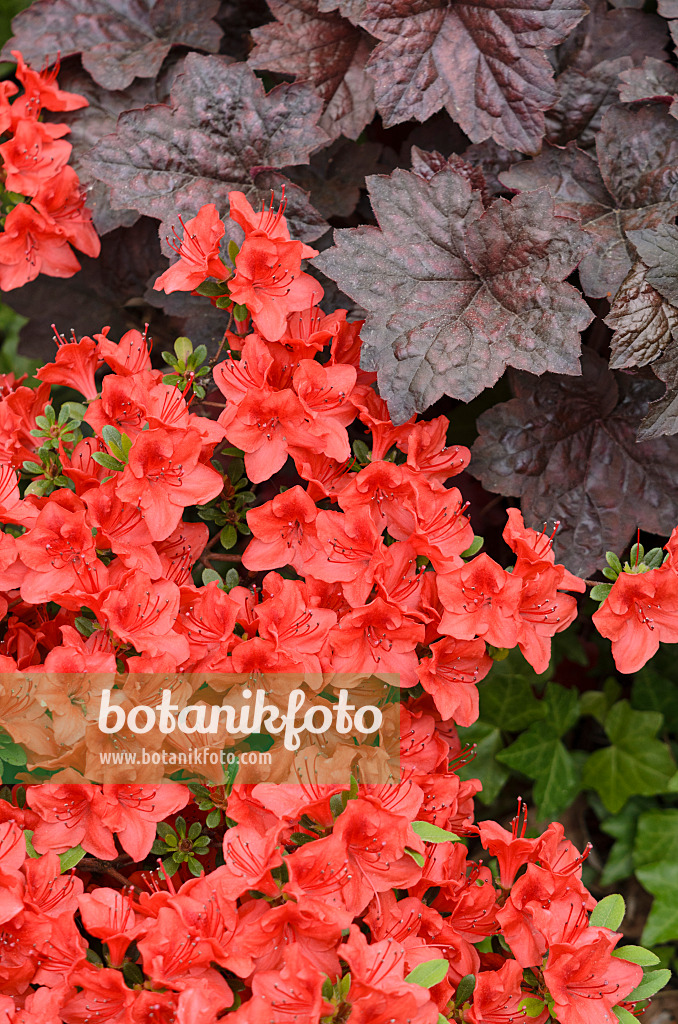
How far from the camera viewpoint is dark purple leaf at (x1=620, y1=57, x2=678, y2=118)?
167 cm

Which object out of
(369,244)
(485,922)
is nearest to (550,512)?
(369,244)

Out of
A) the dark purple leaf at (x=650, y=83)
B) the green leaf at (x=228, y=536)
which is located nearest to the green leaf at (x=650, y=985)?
the green leaf at (x=228, y=536)

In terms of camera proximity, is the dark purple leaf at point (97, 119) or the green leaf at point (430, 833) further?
the dark purple leaf at point (97, 119)

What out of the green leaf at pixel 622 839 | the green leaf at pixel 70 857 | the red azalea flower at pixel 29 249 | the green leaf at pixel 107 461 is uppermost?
the red azalea flower at pixel 29 249

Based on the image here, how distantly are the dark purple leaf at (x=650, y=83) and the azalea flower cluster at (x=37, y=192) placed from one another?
1.08 metres

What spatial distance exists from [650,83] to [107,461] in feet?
4.10

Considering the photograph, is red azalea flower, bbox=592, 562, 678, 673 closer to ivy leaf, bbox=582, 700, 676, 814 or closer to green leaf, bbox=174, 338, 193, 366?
ivy leaf, bbox=582, 700, 676, 814

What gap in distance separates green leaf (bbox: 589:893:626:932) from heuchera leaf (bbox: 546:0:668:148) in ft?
4.61

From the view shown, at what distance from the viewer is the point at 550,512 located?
1.64 metres

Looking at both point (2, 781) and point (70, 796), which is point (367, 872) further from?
point (2, 781)

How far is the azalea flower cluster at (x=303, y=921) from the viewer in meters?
1.06

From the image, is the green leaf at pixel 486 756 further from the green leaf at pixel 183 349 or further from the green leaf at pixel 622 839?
the green leaf at pixel 183 349

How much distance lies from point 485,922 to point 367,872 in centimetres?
24

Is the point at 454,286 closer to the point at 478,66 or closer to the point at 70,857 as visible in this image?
the point at 478,66
